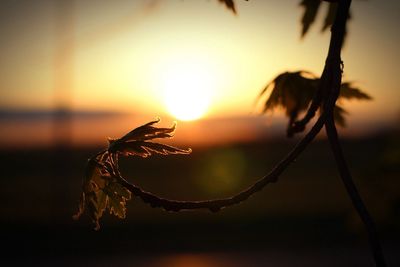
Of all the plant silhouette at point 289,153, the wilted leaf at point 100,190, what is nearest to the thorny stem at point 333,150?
the plant silhouette at point 289,153

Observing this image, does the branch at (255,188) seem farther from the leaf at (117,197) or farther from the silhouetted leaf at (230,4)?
the silhouetted leaf at (230,4)

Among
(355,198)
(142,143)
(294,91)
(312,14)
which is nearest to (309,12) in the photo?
(312,14)

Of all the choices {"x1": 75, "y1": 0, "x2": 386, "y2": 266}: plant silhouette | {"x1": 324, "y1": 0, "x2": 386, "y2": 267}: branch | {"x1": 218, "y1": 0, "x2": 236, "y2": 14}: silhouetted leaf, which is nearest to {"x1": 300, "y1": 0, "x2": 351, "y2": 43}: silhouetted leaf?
A: {"x1": 75, "y1": 0, "x2": 386, "y2": 266}: plant silhouette

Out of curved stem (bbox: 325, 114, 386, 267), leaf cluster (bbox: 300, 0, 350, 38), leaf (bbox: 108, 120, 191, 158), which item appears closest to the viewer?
curved stem (bbox: 325, 114, 386, 267)

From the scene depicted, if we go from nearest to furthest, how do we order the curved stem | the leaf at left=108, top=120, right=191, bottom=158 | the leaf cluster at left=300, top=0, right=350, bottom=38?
the curved stem, the leaf at left=108, top=120, right=191, bottom=158, the leaf cluster at left=300, top=0, right=350, bottom=38

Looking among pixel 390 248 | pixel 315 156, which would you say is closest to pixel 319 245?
pixel 390 248

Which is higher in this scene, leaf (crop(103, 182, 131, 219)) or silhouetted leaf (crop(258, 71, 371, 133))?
silhouetted leaf (crop(258, 71, 371, 133))

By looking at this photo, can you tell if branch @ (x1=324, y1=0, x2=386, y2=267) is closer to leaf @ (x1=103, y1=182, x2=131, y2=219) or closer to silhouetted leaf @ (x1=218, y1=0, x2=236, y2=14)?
silhouetted leaf @ (x1=218, y1=0, x2=236, y2=14)

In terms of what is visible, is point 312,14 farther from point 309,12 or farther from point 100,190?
point 100,190

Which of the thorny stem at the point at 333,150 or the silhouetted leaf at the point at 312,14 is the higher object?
the silhouetted leaf at the point at 312,14
